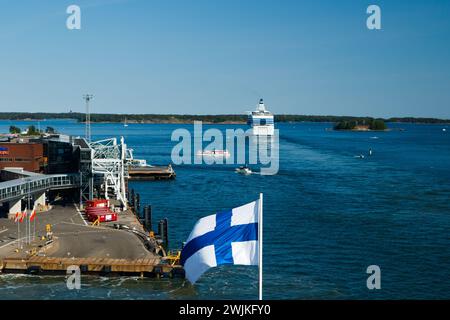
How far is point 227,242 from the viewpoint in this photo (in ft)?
31.2

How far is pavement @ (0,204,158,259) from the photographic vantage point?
1195 inches

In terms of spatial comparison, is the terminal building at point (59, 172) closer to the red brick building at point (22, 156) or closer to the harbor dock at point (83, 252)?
the red brick building at point (22, 156)

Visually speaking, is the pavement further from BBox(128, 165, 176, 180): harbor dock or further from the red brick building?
BBox(128, 165, 176, 180): harbor dock

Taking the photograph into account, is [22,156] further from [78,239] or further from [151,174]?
[151,174]

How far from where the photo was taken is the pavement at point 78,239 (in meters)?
30.3

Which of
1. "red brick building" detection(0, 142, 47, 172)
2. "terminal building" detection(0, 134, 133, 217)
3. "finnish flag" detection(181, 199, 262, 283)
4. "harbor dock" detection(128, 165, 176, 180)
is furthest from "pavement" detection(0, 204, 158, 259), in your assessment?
"harbor dock" detection(128, 165, 176, 180)

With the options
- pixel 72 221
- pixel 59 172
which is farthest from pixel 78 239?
pixel 59 172

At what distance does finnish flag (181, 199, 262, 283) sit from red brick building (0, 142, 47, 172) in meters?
44.8

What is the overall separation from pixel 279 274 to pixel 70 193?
978 inches

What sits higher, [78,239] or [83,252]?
[78,239]

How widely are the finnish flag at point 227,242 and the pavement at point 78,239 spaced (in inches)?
830

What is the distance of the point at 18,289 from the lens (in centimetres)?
2658

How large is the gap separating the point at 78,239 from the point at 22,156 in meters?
21.4
